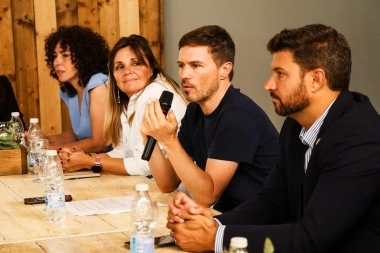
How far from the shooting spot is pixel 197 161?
9.52 feet

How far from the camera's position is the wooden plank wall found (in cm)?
507

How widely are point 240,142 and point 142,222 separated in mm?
811

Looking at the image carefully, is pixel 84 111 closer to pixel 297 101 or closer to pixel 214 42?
pixel 214 42

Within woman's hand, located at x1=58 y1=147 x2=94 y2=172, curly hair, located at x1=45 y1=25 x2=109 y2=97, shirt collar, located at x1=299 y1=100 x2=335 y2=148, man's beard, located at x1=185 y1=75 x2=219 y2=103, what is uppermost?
curly hair, located at x1=45 y1=25 x2=109 y2=97

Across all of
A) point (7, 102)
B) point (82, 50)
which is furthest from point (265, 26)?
point (7, 102)

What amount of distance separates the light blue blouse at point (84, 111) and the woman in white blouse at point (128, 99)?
0.54 metres

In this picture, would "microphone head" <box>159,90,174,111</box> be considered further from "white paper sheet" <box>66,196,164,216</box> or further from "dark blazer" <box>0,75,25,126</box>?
"dark blazer" <box>0,75,25,126</box>

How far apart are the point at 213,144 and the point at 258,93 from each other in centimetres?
252

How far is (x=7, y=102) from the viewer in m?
4.73

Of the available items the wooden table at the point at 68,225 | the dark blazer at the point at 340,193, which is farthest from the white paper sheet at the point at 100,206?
the dark blazer at the point at 340,193

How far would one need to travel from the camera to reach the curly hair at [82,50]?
410 centimetres

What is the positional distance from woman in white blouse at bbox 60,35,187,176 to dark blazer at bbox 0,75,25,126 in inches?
56.1

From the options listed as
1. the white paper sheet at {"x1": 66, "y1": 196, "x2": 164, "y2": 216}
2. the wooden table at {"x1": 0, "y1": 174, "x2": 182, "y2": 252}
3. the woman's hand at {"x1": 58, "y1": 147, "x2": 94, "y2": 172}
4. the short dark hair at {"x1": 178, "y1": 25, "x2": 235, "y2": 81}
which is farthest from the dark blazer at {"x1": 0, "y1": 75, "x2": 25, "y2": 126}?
the white paper sheet at {"x1": 66, "y1": 196, "x2": 164, "y2": 216}

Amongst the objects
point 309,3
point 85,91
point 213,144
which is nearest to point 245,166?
point 213,144
